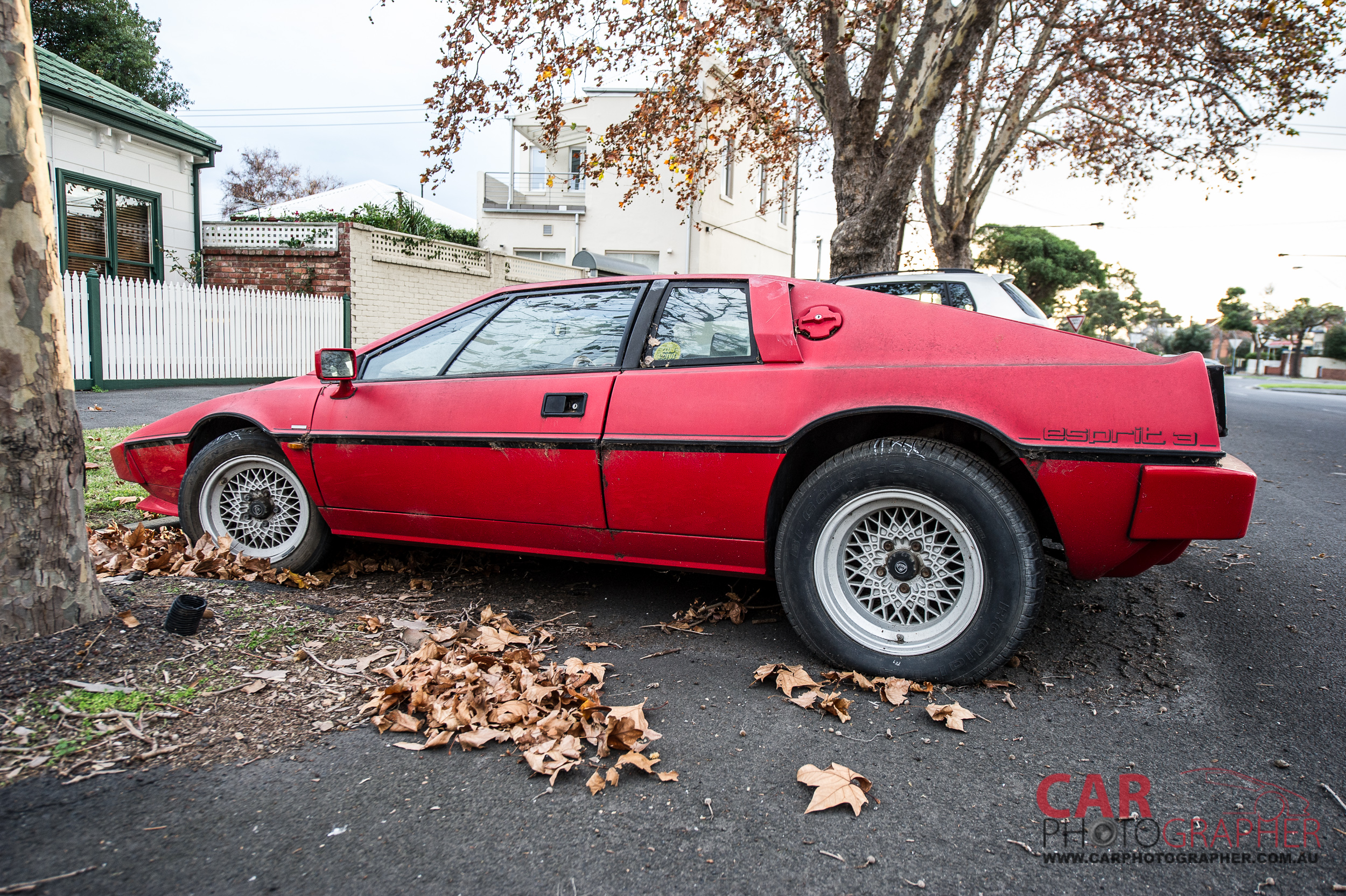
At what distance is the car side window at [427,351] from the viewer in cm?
353

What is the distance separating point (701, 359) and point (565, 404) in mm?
577

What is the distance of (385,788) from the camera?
2033 mm

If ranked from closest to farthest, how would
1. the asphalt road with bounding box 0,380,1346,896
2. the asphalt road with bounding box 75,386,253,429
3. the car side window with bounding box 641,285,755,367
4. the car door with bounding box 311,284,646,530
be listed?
the asphalt road with bounding box 0,380,1346,896 → the car side window with bounding box 641,285,755,367 → the car door with bounding box 311,284,646,530 → the asphalt road with bounding box 75,386,253,429

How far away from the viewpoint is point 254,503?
12.3 feet

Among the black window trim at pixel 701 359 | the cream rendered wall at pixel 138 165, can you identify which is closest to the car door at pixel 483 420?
the black window trim at pixel 701 359

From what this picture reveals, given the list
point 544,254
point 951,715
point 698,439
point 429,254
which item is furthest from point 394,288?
point 951,715

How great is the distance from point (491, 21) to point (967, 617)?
8.62m

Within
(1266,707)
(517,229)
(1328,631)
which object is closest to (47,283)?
(1266,707)

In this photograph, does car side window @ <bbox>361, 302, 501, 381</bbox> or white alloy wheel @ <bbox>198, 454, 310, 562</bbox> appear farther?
white alloy wheel @ <bbox>198, 454, 310, 562</bbox>

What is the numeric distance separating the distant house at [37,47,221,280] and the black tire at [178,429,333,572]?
11.5m

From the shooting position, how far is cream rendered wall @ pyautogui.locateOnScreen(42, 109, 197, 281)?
12.3 m

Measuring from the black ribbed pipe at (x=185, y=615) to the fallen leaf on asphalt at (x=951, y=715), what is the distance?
8.35 ft

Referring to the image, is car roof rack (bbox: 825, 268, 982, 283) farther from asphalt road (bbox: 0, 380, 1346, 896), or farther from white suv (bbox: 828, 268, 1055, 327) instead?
asphalt road (bbox: 0, 380, 1346, 896)

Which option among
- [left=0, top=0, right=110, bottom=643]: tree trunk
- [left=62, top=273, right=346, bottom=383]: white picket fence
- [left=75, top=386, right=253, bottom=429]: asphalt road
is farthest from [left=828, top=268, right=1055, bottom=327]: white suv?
[left=62, top=273, right=346, bottom=383]: white picket fence
